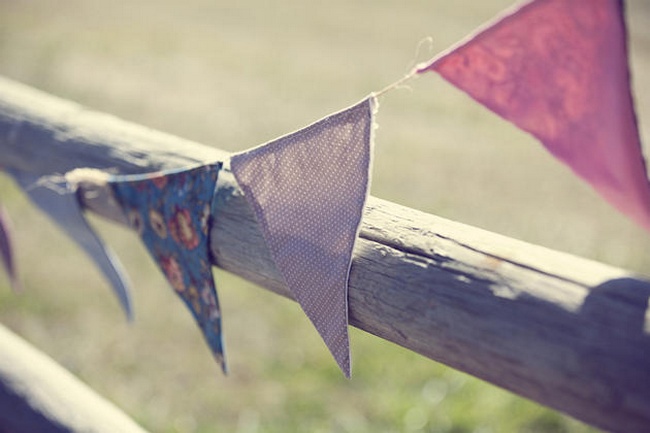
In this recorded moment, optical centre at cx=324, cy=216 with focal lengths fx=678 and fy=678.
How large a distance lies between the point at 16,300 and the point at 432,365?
2234mm

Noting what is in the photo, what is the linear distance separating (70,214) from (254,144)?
13.4 feet

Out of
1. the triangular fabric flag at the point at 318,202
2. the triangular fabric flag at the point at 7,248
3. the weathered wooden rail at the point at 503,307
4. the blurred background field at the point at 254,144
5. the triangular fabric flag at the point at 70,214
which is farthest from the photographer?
the blurred background field at the point at 254,144

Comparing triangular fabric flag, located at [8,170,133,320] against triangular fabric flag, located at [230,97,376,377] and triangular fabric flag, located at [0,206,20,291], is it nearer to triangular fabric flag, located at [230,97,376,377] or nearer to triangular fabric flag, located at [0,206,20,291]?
triangular fabric flag, located at [0,206,20,291]

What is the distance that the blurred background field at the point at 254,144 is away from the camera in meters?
2.96

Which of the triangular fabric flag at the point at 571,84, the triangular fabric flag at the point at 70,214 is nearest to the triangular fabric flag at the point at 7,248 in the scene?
the triangular fabric flag at the point at 70,214

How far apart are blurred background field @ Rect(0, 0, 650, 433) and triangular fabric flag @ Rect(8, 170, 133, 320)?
3.08ft

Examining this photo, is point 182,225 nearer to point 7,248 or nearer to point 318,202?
point 318,202

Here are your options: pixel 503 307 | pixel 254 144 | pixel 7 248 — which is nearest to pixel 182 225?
pixel 503 307

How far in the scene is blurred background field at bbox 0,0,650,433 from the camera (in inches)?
116

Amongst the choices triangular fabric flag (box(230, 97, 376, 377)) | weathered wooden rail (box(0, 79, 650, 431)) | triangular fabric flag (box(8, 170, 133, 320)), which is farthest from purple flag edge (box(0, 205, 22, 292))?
triangular fabric flag (box(230, 97, 376, 377))

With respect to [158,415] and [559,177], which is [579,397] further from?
[559,177]

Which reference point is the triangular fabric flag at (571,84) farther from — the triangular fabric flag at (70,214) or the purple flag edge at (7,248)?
the purple flag edge at (7,248)

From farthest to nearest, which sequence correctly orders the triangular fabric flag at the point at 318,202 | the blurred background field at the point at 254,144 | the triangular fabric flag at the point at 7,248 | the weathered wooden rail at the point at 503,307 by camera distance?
the blurred background field at the point at 254,144
the triangular fabric flag at the point at 7,248
the triangular fabric flag at the point at 318,202
the weathered wooden rail at the point at 503,307

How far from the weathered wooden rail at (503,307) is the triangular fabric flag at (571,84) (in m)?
0.15
